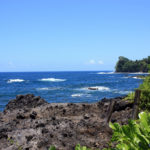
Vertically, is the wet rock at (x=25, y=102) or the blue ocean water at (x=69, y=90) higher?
the wet rock at (x=25, y=102)

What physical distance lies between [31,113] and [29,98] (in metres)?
4.91

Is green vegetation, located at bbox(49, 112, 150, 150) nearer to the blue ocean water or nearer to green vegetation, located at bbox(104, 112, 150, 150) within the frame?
green vegetation, located at bbox(104, 112, 150, 150)

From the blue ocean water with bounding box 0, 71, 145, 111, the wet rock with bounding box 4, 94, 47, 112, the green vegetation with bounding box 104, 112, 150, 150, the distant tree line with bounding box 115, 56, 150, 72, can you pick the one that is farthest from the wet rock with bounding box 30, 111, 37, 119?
the distant tree line with bounding box 115, 56, 150, 72

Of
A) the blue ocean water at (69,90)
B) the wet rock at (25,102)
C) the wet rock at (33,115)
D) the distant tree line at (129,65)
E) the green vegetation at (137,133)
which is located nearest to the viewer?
the green vegetation at (137,133)

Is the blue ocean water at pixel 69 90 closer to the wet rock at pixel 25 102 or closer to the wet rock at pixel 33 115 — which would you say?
the wet rock at pixel 33 115

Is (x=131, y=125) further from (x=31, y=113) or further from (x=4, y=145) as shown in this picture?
(x=31, y=113)

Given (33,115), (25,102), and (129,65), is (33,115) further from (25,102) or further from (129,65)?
(129,65)

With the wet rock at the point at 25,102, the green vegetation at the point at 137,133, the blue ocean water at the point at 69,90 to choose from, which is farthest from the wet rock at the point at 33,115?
the green vegetation at the point at 137,133

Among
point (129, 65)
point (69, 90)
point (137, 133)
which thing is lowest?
point (69, 90)

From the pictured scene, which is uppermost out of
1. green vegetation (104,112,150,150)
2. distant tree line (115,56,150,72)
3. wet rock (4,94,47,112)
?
distant tree line (115,56,150,72)

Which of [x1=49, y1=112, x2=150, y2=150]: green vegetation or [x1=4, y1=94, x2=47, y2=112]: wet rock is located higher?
[x1=49, y1=112, x2=150, y2=150]: green vegetation

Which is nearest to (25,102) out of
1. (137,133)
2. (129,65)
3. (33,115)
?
(33,115)

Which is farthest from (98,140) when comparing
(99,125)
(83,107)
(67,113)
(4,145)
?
(83,107)

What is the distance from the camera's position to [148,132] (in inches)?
58.0
